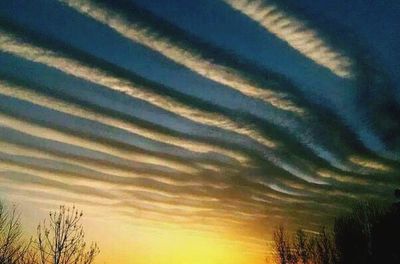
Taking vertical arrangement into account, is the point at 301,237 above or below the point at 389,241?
above

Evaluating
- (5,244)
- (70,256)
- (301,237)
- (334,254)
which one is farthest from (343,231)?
(5,244)

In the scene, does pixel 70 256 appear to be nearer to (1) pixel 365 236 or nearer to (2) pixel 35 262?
(2) pixel 35 262

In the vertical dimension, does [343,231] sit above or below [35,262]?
above

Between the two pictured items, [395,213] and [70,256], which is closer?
[70,256]

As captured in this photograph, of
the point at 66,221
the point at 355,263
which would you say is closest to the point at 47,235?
the point at 66,221

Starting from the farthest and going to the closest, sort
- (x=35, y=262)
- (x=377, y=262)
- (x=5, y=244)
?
(x=377, y=262)
(x=35, y=262)
(x=5, y=244)

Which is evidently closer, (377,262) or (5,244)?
(5,244)

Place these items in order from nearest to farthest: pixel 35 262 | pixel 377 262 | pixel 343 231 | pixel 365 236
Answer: pixel 35 262, pixel 377 262, pixel 365 236, pixel 343 231

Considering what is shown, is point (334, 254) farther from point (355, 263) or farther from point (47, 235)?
point (47, 235)

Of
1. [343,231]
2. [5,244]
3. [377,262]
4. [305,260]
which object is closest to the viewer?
[5,244]
